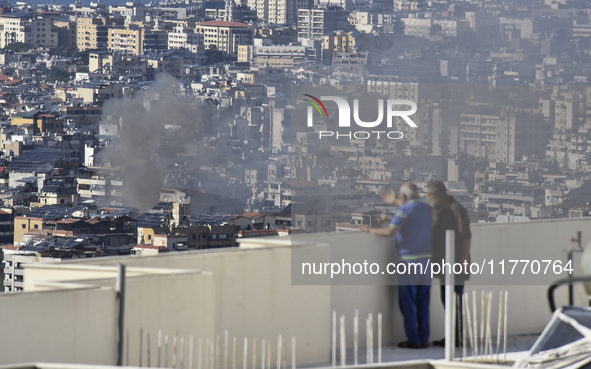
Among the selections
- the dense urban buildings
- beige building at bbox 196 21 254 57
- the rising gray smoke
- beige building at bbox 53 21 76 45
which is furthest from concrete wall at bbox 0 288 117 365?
beige building at bbox 53 21 76 45

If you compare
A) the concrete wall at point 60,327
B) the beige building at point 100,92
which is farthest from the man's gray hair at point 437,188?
the beige building at point 100,92

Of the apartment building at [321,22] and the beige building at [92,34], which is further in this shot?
the apartment building at [321,22]

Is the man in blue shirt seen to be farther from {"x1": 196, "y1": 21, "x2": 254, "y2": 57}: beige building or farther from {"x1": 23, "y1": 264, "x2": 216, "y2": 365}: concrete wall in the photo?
{"x1": 196, "y1": 21, "x2": 254, "y2": 57}: beige building

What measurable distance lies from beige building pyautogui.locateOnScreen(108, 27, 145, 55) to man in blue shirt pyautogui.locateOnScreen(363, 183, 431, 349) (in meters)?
113

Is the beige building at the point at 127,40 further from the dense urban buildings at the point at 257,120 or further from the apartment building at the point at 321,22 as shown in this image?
the apartment building at the point at 321,22

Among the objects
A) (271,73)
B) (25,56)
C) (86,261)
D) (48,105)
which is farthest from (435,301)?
(25,56)

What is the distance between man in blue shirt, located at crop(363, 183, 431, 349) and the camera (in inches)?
164

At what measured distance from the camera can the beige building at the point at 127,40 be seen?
118 metres

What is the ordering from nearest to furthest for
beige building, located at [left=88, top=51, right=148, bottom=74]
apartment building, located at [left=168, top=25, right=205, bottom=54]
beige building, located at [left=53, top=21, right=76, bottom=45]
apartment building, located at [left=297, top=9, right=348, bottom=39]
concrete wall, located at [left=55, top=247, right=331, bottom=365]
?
concrete wall, located at [left=55, top=247, right=331, bottom=365] < beige building, located at [left=88, top=51, right=148, bottom=74] < apartment building, located at [left=168, top=25, right=205, bottom=54] < apartment building, located at [left=297, top=9, right=348, bottom=39] < beige building, located at [left=53, top=21, right=76, bottom=45]

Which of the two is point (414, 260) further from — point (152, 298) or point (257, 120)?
point (257, 120)

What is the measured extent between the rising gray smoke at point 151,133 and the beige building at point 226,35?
2373 centimetres

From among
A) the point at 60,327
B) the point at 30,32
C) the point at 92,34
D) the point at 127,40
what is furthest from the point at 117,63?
the point at 60,327

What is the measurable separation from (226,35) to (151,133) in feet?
126

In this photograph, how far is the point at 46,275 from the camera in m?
3.75
